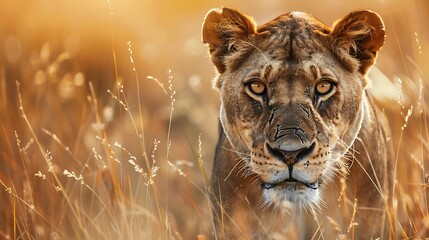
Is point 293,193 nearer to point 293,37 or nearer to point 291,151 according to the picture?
point 291,151

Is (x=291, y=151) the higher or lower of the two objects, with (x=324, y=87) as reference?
lower

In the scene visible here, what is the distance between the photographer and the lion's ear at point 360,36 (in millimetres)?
6027

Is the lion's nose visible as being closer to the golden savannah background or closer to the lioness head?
the lioness head

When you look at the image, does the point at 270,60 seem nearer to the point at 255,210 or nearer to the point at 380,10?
the point at 255,210

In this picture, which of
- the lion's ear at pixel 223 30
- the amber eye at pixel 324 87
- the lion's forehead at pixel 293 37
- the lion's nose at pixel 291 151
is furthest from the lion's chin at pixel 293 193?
the lion's ear at pixel 223 30

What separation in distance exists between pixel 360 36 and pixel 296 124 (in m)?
0.92

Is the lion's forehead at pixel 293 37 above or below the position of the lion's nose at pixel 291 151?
above

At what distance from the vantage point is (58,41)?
38.1 feet

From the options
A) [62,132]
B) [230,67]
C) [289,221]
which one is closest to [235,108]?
[230,67]

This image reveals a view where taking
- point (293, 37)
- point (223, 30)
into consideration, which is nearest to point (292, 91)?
point (293, 37)

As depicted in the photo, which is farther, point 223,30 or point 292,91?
point 223,30

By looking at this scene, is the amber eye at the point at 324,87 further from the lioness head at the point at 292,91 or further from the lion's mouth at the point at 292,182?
the lion's mouth at the point at 292,182

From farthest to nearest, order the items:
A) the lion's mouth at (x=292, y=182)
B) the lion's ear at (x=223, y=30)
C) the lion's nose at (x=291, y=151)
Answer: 1. the lion's ear at (x=223, y=30)
2. the lion's mouth at (x=292, y=182)
3. the lion's nose at (x=291, y=151)

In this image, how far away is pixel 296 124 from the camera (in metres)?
5.51
